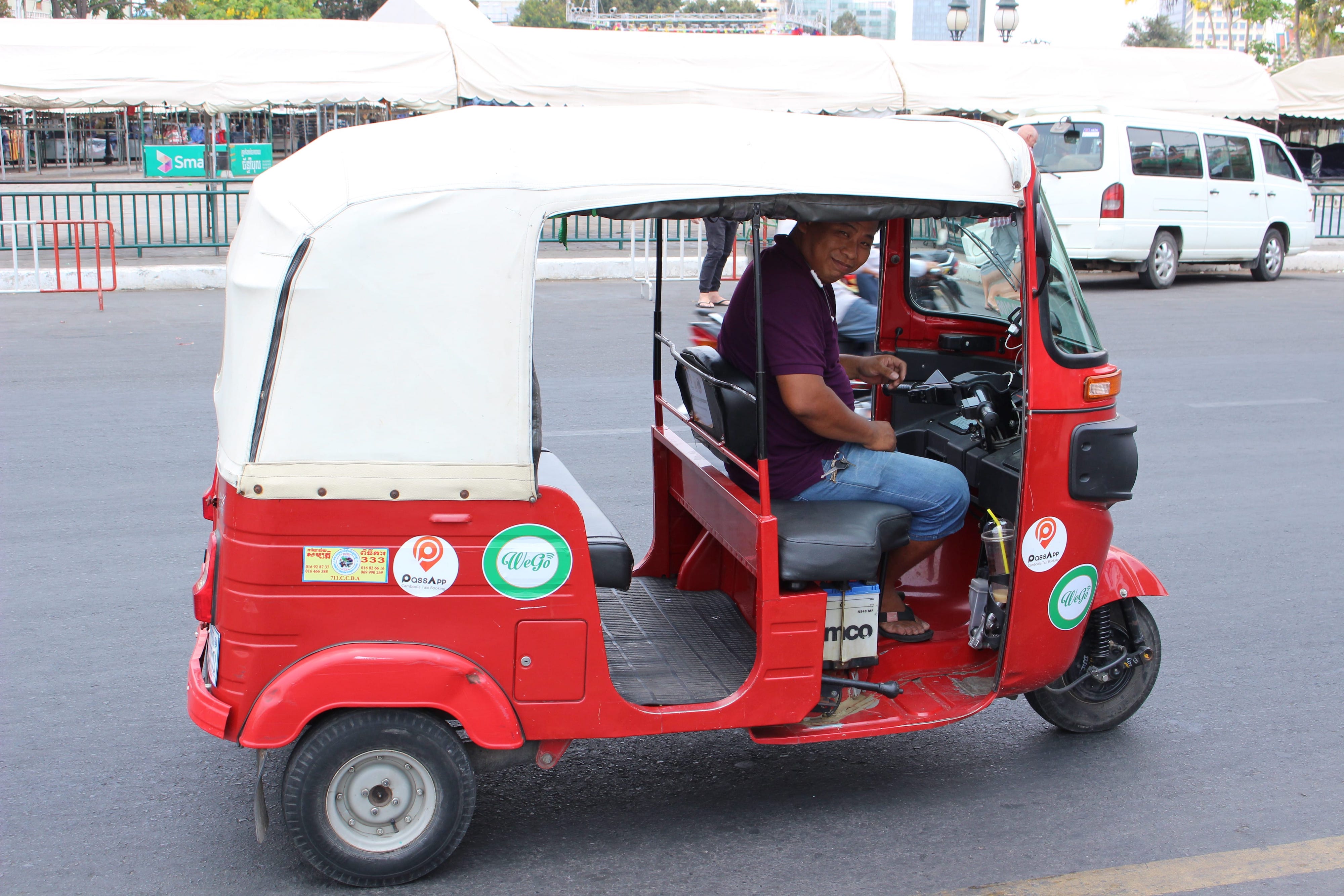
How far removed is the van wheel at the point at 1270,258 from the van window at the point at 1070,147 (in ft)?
11.8

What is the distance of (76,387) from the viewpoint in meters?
9.04

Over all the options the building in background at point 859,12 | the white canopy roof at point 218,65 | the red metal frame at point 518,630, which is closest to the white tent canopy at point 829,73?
the white canopy roof at point 218,65

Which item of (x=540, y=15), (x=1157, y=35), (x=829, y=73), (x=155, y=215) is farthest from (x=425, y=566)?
(x=540, y=15)

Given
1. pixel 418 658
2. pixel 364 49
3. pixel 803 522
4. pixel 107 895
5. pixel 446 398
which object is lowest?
pixel 107 895

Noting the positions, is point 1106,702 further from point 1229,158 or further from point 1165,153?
point 1229,158

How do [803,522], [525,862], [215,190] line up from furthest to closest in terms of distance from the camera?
[215,190] → [803,522] → [525,862]

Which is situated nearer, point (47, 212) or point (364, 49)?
point (364, 49)

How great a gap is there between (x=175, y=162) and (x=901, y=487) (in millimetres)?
18256

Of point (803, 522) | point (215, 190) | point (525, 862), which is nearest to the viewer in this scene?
point (525, 862)

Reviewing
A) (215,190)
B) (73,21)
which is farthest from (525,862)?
(73,21)

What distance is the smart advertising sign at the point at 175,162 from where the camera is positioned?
19016mm

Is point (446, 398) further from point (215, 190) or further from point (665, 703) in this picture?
point (215, 190)

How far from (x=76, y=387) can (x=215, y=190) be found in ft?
30.9

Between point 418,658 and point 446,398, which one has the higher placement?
point 446,398
